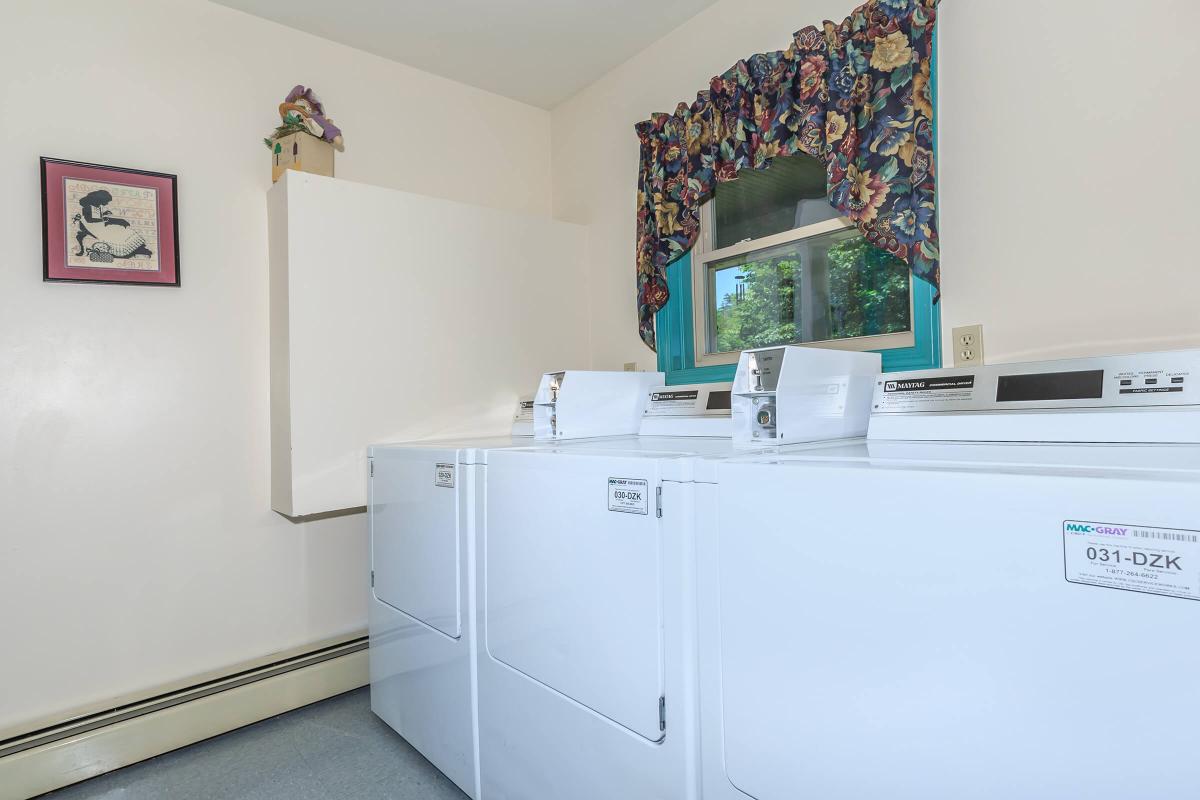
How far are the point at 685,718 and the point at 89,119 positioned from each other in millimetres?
2711

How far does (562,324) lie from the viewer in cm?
304

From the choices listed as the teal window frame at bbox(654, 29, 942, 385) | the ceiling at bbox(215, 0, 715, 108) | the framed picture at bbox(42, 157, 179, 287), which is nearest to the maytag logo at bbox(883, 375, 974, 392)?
the teal window frame at bbox(654, 29, 942, 385)

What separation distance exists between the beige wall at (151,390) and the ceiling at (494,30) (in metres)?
0.16

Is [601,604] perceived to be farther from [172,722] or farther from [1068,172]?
[172,722]

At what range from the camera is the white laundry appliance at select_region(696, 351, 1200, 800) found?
72 cm

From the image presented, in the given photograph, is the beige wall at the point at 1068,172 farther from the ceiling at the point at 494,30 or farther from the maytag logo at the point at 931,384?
the ceiling at the point at 494,30

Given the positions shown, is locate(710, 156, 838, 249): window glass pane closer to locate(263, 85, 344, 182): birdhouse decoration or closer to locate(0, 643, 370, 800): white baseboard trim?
locate(263, 85, 344, 182): birdhouse decoration

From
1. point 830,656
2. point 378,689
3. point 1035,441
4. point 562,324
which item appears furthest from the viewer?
point 562,324

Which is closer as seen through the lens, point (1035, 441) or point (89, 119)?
point (1035, 441)

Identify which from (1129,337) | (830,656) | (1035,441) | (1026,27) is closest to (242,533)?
(830,656)

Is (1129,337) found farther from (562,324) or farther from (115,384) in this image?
(115,384)

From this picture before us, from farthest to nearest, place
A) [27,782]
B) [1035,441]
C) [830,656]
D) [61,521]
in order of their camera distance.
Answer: [61,521]
[27,782]
[1035,441]
[830,656]

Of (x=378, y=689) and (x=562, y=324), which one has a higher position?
(x=562, y=324)

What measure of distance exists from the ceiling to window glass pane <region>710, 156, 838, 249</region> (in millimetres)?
741
